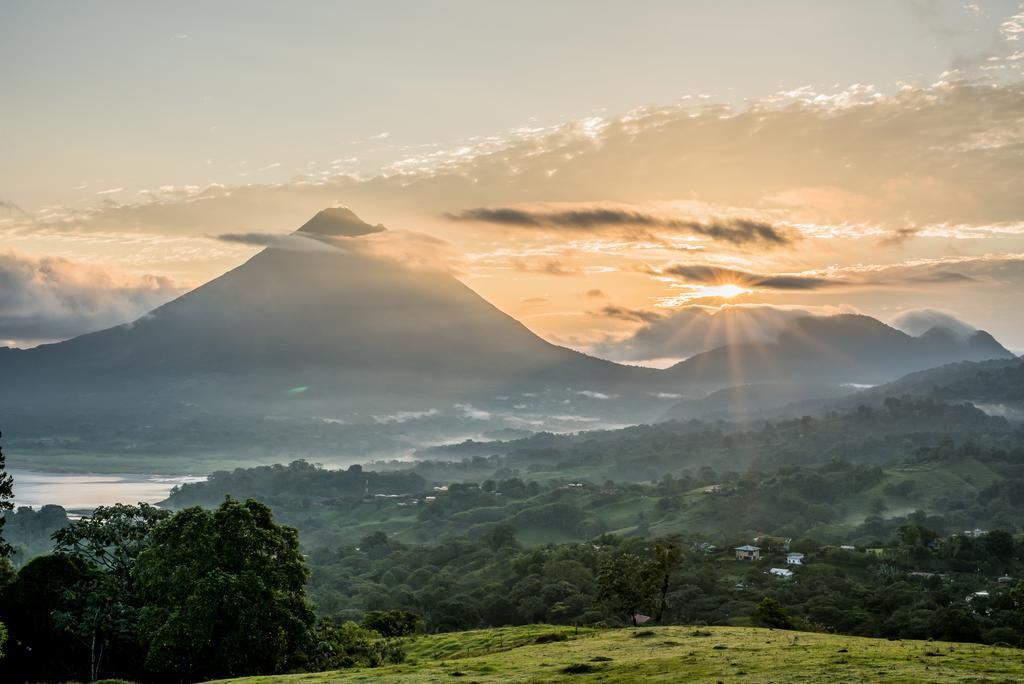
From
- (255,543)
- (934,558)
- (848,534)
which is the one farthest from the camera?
(848,534)

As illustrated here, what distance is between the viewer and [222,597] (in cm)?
4488

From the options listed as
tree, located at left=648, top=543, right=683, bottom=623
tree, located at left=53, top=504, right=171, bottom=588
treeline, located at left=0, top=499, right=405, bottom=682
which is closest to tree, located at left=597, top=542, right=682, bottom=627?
tree, located at left=648, top=543, right=683, bottom=623

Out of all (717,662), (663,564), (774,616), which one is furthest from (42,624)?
(774,616)

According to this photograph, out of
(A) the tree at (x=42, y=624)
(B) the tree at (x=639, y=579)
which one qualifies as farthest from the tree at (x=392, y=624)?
(A) the tree at (x=42, y=624)

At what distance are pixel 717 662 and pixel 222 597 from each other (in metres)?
26.4

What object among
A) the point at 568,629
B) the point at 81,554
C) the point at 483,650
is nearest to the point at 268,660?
the point at 81,554

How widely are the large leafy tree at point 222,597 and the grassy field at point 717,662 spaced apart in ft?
18.2

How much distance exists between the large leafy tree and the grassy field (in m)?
5.54

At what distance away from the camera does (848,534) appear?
199 metres

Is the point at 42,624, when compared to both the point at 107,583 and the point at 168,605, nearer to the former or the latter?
the point at 107,583

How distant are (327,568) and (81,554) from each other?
12363cm

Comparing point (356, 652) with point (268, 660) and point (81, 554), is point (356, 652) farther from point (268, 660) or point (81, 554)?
point (81, 554)

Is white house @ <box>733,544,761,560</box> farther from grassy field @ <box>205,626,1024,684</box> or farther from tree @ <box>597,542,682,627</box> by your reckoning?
grassy field @ <box>205,626,1024,684</box>

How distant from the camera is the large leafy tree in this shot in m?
44.6
